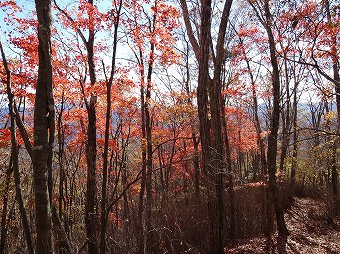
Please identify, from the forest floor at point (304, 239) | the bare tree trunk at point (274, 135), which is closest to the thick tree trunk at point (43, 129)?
the forest floor at point (304, 239)

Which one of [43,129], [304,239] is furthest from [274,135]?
[43,129]

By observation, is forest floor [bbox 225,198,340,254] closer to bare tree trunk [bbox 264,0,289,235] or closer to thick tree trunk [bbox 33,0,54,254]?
bare tree trunk [bbox 264,0,289,235]

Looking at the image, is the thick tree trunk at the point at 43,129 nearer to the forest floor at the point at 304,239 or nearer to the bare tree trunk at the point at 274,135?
the forest floor at the point at 304,239

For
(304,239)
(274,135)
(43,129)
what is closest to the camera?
(43,129)

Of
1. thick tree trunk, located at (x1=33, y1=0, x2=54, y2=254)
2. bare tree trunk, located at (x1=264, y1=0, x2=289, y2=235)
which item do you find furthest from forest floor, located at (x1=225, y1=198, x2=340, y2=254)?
thick tree trunk, located at (x1=33, y1=0, x2=54, y2=254)

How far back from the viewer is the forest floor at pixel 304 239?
727 centimetres

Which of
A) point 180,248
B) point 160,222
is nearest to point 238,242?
point 180,248

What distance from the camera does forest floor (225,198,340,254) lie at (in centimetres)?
727

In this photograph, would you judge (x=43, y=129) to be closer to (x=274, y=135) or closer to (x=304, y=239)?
(x=274, y=135)

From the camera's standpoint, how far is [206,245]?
5984 millimetres

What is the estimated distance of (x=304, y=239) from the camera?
8336 mm

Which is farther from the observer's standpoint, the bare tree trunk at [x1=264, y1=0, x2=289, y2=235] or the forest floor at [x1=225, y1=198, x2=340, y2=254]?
the bare tree trunk at [x1=264, y1=0, x2=289, y2=235]

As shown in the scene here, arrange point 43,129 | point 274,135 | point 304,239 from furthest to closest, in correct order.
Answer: point 304,239 → point 274,135 → point 43,129

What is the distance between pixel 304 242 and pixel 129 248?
226 inches
